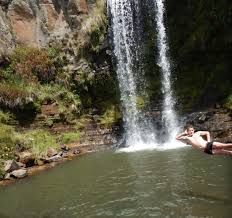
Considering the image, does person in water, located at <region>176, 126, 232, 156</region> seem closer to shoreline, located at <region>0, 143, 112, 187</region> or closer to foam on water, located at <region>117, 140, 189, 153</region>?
shoreline, located at <region>0, 143, 112, 187</region>

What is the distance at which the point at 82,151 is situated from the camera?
22500 millimetres

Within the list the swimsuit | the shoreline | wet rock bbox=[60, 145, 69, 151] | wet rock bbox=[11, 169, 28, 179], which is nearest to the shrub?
wet rock bbox=[60, 145, 69, 151]

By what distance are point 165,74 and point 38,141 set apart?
26.8 ft

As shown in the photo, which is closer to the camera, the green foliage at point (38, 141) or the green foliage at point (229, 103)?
the green foliage at point (229, 103)

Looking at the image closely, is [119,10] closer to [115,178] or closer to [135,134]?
[135,134]

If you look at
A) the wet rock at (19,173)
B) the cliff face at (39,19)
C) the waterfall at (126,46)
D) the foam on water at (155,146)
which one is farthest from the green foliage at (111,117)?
the wet rock at (19,173)

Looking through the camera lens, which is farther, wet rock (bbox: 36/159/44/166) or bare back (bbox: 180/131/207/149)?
wet rock (bbox: 36/159/44/166)

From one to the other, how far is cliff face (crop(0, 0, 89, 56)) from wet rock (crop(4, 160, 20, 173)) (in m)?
10.9

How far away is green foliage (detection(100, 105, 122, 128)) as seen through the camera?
24.8 m

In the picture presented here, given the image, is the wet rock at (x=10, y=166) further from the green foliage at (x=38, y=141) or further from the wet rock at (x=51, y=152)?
the wet rock at (x=51, y=152)

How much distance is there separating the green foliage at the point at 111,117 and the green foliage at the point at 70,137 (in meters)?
1.66

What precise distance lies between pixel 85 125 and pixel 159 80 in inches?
195

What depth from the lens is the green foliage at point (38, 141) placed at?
70.1 feet

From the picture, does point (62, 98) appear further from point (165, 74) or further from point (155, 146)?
point (155, 146)
